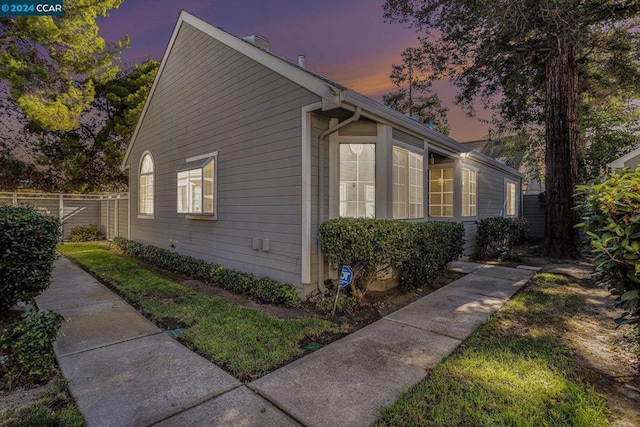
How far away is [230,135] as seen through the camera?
6.66 meters

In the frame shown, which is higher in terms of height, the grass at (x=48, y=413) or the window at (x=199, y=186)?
the window at (x=199, y=186)

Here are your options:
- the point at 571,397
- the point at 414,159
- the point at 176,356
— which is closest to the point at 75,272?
the point at 176,356

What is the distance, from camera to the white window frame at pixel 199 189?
23.3 feet

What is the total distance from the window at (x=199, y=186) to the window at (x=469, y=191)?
7073 mm

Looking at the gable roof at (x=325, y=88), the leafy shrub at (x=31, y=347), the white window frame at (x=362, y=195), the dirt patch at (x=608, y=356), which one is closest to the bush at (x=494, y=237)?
the gable roof at (x=325, y=88)

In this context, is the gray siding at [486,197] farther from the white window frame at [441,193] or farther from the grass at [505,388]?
the grass at [505,388]

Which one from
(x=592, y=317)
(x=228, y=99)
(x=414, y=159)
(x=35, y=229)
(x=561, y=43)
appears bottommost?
(x=592, y=317)

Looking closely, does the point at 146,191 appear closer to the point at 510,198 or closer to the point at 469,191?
the point at 469,191

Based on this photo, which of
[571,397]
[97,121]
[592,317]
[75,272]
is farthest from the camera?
[97,121]

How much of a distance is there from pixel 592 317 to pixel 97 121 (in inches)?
903

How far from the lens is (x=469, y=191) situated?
9.64m

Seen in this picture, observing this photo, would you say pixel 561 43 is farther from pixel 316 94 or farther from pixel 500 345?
pixel 500 345

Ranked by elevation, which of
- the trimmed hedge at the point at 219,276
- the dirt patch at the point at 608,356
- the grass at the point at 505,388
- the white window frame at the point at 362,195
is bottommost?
the dirt patch at the point at 608,356

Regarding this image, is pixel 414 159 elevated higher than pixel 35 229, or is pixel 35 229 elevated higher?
pixel 414 159
